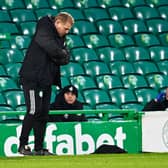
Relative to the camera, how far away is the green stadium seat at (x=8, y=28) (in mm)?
11867

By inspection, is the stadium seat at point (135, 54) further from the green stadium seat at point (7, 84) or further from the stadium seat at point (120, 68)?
the green stadium seat at point (7, 84)

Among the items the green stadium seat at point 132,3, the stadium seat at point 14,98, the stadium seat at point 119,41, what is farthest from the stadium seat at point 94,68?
the green stadium seat at point 132,3


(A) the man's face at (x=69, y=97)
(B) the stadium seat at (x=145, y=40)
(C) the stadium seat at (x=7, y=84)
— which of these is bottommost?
(A) the man's face at (x=69, y=97)

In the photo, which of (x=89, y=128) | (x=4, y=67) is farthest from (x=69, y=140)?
(x=4, y=67)

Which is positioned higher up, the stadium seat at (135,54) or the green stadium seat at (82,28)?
the green stadium seat at (82,28)

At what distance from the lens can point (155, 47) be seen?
491 inches

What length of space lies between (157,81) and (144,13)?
195cm

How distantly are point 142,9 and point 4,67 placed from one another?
3.44 metres

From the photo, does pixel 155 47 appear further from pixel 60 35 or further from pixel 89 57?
pixel 60 35

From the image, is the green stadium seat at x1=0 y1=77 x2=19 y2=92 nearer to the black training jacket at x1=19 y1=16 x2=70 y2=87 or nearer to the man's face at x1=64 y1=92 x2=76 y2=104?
the man's face at x1=64 y1=92 x2=76 y2=104

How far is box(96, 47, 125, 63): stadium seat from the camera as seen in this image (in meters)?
12.0

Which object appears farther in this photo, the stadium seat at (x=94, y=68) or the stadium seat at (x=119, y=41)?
the stadium seat at (x=119, y=41)

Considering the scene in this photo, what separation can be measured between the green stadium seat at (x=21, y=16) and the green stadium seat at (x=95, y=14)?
3.65 ft

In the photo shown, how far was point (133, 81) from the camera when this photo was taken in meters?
11.6
